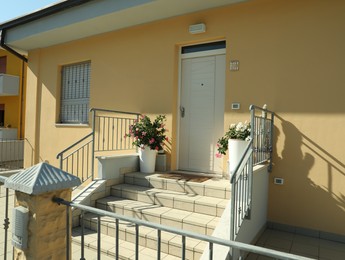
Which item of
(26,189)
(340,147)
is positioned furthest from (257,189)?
(26,189)

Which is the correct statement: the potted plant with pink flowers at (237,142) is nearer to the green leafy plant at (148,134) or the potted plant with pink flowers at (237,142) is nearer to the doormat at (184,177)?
the doormat at (184,177)

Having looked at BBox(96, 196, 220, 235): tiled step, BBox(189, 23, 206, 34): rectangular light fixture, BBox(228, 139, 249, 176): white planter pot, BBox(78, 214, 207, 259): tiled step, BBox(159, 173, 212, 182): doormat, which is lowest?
BBox(78, 214, 207, 259): tiled step

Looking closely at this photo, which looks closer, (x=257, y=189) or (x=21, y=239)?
(x=21, y=239)

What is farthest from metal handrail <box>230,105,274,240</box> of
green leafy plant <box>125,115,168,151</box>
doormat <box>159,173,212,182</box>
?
green leafy plant <box>125,115,168,151</box>

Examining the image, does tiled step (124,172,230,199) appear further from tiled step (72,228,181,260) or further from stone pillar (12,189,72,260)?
stone pillar (12,189,72,260)

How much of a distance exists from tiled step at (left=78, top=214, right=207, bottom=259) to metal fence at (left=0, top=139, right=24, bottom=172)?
24.7ft

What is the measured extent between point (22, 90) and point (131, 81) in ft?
25.9

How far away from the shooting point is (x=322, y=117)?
3.74 metres

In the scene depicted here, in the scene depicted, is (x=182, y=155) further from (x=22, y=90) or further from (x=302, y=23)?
(x=22, y=90)

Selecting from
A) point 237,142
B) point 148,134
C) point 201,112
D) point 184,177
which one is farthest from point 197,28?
point 184,177

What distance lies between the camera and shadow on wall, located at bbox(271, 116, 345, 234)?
143 inches

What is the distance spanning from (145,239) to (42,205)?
5.90 feet

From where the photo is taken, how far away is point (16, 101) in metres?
11.6

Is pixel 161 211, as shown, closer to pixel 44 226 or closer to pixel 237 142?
pixel 237 142
